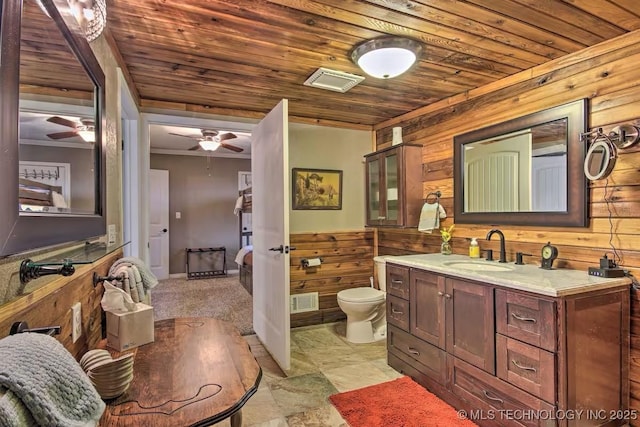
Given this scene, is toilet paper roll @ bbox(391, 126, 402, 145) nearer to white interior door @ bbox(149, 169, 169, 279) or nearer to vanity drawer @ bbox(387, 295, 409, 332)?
vanity drawer @ bbox(387, 295, 409, 332)

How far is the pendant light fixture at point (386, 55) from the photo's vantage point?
1918mm

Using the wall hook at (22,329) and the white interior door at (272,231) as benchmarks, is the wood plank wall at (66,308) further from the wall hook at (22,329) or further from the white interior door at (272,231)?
the white interior door at (272,231)

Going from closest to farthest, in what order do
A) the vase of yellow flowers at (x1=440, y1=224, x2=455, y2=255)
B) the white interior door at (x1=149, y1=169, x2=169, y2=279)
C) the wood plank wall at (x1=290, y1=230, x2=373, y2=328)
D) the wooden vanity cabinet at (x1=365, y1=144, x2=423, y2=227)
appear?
1. the vase of yellow flowers at (x1=440, y1=224, x2=455, y2=255)
2. the wooden vanity cabinet at (x1=365, y1=144, x2=423, y2=227)
3. the wood plank wall at (x1=290, y1=230, x2=373, y2=328)
4. the white interior door at (x1=149, y1=169, x2=169, y2=279)

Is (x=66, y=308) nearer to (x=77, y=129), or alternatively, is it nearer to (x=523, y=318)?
(x=77, y=129)

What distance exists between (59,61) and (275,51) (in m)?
1.32

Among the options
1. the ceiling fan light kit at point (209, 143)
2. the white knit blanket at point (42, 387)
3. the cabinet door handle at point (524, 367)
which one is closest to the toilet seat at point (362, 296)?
the cabinet door handle at point (524, 367)

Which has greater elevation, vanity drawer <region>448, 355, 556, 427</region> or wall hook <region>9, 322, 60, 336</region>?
wall hook <region>9, 322, 60, 336</region>

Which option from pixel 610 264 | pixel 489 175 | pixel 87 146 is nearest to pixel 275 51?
pixel 87 146

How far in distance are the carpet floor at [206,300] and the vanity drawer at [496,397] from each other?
205 cm

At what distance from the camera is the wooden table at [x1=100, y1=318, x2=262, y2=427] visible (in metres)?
0.85

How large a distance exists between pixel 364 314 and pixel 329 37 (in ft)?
7.46

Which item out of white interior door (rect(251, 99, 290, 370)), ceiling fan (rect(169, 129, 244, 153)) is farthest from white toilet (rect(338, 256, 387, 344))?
ceiling fan (rect(169, 129, 244, 153))

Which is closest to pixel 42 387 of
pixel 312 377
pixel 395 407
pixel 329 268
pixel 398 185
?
pixel 395 407

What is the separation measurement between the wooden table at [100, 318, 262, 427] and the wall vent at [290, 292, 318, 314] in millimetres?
2057
